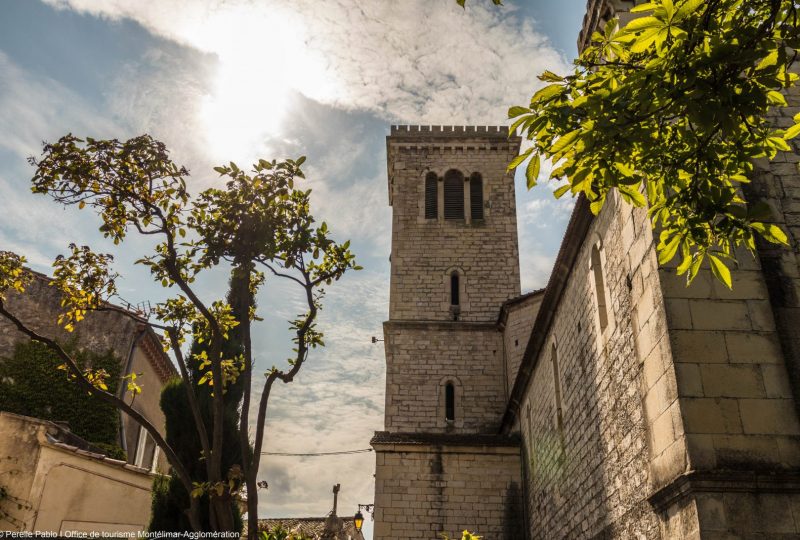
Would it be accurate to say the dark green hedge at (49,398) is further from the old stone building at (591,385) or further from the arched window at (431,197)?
the arched window at (431,197)

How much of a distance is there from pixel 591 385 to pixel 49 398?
12928 millimetres

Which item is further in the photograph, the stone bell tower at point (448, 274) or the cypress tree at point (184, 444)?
the stone bell tower at point (448, 274)

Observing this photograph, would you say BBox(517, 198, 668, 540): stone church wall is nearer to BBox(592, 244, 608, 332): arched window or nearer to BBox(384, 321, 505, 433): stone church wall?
BBox(592, 244, 608, 332): arched window

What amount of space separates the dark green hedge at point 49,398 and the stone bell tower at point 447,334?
→ 22.1ft

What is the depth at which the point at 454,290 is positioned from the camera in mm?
19609

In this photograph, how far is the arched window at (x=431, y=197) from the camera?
832 inches

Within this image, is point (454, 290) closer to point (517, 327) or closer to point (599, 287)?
point (517, 327)

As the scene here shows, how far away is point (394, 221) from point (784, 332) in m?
16.0

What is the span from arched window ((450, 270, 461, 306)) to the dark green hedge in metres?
9.84

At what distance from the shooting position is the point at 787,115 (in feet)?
22.5

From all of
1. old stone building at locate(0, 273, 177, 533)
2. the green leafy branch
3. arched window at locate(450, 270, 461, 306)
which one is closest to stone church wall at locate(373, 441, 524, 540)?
arched window at locate(450, 270, 461, 306)

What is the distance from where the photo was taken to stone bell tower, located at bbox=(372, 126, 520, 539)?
14742 millimetres

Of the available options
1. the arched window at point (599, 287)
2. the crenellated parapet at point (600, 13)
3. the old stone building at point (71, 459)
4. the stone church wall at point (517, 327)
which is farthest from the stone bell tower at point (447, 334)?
the crenellated parapet at point (600, 13)

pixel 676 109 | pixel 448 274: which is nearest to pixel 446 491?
pixel 448 274
